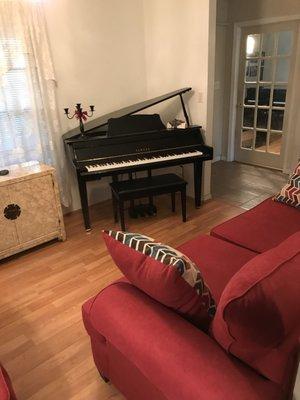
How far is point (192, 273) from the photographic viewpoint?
1.00 meters

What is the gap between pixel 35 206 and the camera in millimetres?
2617

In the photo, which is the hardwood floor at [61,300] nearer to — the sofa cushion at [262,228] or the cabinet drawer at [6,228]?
the cabinet drawer at [6,228]

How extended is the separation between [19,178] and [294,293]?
217 centimetres

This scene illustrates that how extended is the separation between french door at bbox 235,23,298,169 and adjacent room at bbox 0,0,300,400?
2 centimetres

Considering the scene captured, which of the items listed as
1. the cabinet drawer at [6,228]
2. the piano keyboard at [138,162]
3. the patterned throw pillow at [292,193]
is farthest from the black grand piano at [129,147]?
the patterned throw pillow at [292,193]

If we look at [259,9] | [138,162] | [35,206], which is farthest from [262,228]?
[259,9]

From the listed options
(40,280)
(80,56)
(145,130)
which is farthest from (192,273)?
(80,56)

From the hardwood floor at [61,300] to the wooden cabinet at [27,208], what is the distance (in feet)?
0.52

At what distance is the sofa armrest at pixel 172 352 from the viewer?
0.86 metres

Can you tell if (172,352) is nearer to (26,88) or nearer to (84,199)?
(84,199)

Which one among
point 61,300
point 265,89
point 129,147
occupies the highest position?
point 265,89

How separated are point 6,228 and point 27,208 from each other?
22cm

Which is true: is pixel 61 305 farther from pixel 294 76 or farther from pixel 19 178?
pixel 294 76

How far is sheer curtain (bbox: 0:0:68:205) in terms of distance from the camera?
2572mm
